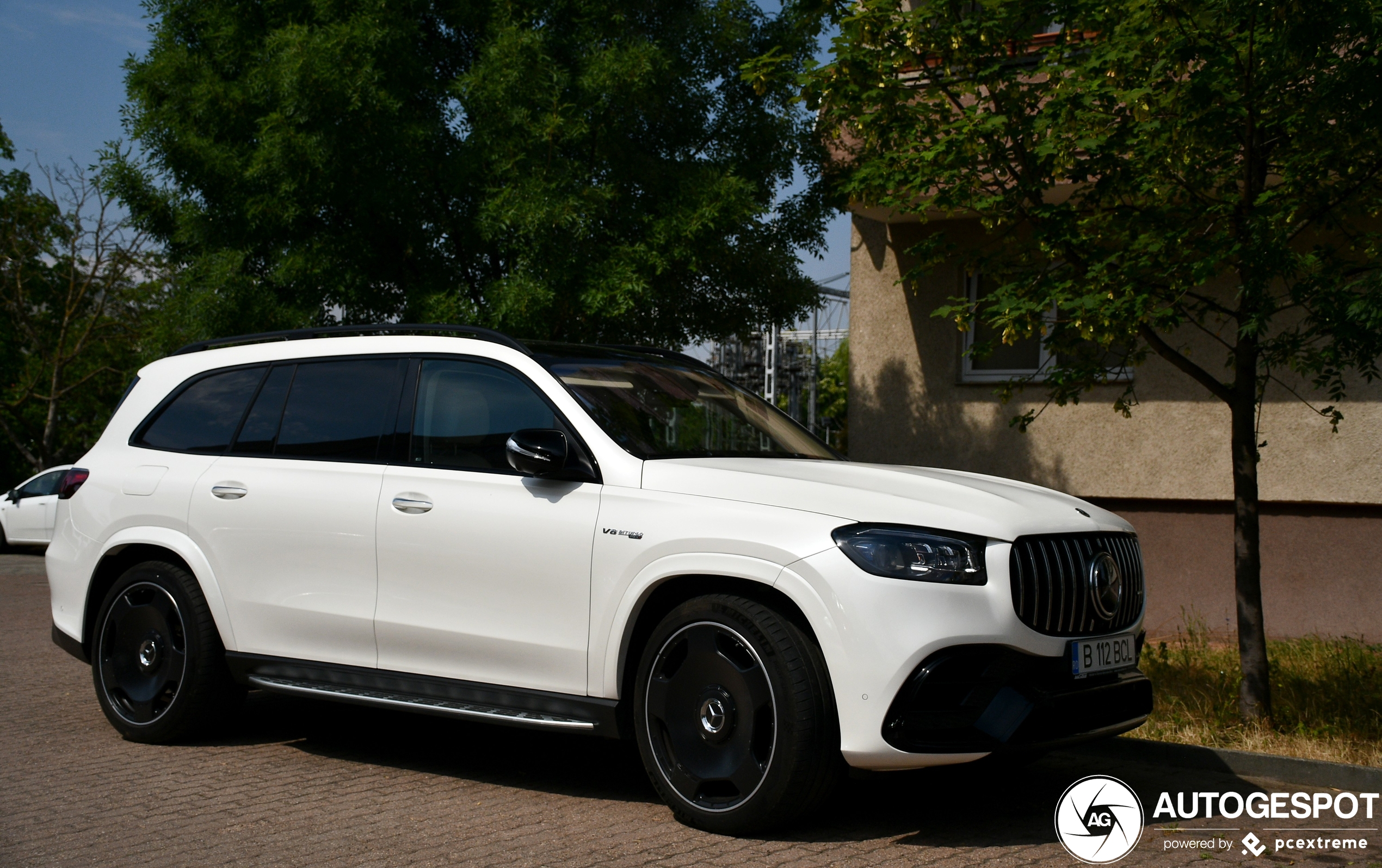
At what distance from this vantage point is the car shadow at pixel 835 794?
479 centimetres

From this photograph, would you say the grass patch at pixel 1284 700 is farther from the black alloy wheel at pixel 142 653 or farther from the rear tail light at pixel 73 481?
the rear tail light at pixel 73 481

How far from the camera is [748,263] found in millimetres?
12641

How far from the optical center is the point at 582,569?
193 inches

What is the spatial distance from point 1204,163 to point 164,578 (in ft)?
18.8

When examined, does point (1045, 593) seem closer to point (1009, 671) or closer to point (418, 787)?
point (1009, 671)

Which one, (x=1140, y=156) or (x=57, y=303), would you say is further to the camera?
(x=57, y=303)

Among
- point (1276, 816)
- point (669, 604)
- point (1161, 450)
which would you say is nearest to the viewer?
point (669, 604)

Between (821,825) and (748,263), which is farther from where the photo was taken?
(748,263)

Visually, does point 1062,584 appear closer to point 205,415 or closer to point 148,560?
point 205,415

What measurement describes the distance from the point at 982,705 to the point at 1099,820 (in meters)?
0.93

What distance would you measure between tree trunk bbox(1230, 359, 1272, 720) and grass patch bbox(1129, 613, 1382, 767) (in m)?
0.17

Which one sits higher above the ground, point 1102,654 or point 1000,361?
point 1000,361

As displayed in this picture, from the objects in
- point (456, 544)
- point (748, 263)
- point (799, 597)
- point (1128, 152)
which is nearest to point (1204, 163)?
point (1128, 152)

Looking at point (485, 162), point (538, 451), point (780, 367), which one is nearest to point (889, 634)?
point (538, 451)
